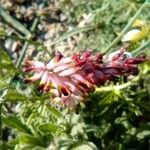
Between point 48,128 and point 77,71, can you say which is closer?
point 77,71

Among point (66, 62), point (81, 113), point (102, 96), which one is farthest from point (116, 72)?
point (81, 113)

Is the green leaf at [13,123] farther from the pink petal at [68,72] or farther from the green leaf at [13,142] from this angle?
the pink petal at [68,72]

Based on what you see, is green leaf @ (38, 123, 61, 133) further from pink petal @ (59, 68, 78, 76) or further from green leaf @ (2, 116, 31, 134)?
pink petal @ (59, 68, 78, 76)

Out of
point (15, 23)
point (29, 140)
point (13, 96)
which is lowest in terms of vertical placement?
point (29, 140)

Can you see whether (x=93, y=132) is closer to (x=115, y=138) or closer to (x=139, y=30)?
(x=115, y=138)

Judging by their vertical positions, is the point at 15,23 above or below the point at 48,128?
above

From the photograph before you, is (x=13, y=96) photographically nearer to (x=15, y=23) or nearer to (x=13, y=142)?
(x=13, y=142)

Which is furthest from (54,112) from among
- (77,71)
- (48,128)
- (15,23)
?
(15,23)
